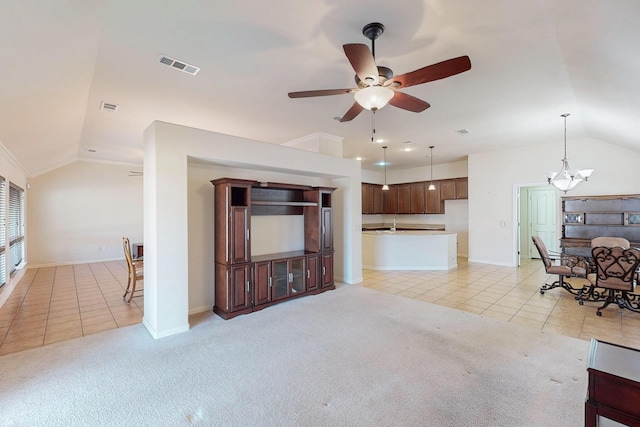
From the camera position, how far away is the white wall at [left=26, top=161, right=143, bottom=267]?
732 centimetres

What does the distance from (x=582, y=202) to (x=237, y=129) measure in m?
7.04

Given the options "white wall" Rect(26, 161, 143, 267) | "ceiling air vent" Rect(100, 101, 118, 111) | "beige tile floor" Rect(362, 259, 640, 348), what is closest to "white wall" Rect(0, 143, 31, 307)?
"white wall" Rect(26, 161, 143, 267)

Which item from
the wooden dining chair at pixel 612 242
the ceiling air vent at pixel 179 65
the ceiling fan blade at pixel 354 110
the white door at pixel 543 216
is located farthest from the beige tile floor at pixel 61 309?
the white door at pixel 543 216

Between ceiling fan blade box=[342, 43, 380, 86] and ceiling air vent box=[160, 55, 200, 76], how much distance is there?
188 cm

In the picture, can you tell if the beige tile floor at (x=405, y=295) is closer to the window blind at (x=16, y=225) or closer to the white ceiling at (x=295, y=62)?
the window blind at (x=16, y=225)

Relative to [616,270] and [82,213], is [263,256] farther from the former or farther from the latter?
[82,213]

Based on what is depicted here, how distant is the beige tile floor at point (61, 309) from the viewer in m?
3.35

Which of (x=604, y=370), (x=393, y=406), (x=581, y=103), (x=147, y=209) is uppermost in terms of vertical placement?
(x=581, y=103)

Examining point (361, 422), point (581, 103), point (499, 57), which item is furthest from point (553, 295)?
point (361, 422)

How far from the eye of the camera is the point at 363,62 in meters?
2.21

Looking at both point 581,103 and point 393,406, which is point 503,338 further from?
point 581,103

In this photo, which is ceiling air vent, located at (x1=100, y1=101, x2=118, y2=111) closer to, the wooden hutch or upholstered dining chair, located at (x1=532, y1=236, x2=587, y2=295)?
upholstered dining chair, located at (x1=532, y1=236, x2=587, y2=295)

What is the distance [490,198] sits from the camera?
745cm

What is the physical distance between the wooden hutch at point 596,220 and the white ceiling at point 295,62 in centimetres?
123
